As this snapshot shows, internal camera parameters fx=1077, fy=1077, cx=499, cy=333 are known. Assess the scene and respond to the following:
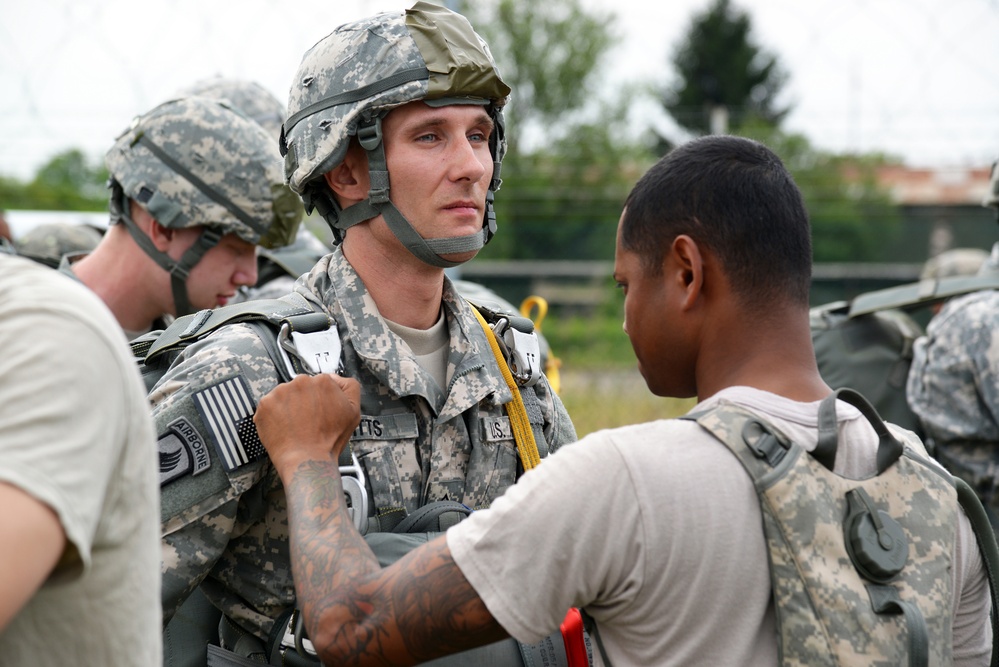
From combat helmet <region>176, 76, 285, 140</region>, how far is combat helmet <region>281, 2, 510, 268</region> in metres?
2.49

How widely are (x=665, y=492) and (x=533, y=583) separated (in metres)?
0.27

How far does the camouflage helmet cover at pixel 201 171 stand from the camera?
400cm

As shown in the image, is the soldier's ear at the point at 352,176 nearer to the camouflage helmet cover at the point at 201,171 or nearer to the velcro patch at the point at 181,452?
the velcro patch at the point at 181,452

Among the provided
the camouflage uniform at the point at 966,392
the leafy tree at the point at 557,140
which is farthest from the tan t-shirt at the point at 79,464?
the leafy tree at the point at 557,140

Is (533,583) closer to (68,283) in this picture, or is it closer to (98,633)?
(98,633)

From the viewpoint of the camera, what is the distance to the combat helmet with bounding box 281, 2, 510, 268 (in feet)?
8.95

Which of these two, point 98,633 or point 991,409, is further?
point 991,409

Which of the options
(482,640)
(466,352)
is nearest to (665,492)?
(482,640)

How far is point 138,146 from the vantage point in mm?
4062

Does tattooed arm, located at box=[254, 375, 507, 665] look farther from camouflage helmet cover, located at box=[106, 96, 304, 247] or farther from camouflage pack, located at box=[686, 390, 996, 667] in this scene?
camouflage helmet cover, located at box=[106, 96, 304, 247]

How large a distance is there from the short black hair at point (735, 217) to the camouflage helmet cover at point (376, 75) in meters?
0.82

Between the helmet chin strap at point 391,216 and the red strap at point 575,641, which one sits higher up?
the helmet chin strap at point 391,216

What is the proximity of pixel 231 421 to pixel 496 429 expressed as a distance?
69 centimetres

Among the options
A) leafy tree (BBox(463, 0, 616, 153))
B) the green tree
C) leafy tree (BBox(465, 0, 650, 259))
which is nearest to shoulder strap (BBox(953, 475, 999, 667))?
leafy tree (BBox(465, 0, 650, 259))
